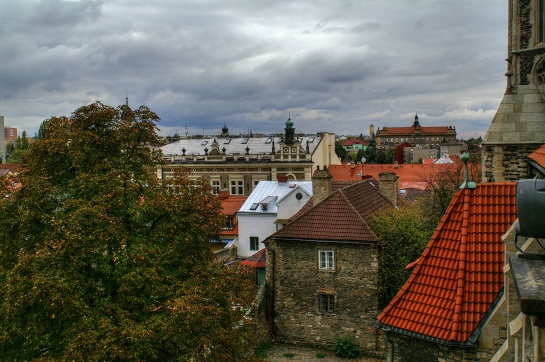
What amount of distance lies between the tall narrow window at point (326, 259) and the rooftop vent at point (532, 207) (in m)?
20.9

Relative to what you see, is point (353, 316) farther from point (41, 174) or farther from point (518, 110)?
point (41, 174)

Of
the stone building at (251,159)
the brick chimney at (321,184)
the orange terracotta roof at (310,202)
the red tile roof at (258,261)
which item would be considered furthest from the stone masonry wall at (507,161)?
the stone building at (251,159)

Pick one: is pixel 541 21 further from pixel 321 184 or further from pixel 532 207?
pixel 321 184

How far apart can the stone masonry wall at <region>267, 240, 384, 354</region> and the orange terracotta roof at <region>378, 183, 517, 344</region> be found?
13188 millimetres

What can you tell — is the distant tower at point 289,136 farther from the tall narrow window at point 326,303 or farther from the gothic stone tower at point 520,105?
the gothic stone tower at point 520,105

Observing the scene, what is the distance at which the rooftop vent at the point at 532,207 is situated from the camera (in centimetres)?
361

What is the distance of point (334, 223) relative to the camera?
81.6ft

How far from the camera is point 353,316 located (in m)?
24.2

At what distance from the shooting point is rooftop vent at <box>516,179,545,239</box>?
142 inches

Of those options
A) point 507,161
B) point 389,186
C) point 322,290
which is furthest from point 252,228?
point 507,161

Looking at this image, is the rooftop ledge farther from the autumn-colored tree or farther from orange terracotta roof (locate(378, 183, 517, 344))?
the autumn-colored tree

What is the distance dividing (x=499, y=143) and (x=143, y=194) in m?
10.5

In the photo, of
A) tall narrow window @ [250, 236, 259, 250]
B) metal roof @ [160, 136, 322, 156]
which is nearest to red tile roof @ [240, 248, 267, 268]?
tall narrow window @ [250, 236, 259, 250]

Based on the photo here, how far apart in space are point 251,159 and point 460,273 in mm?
52599
